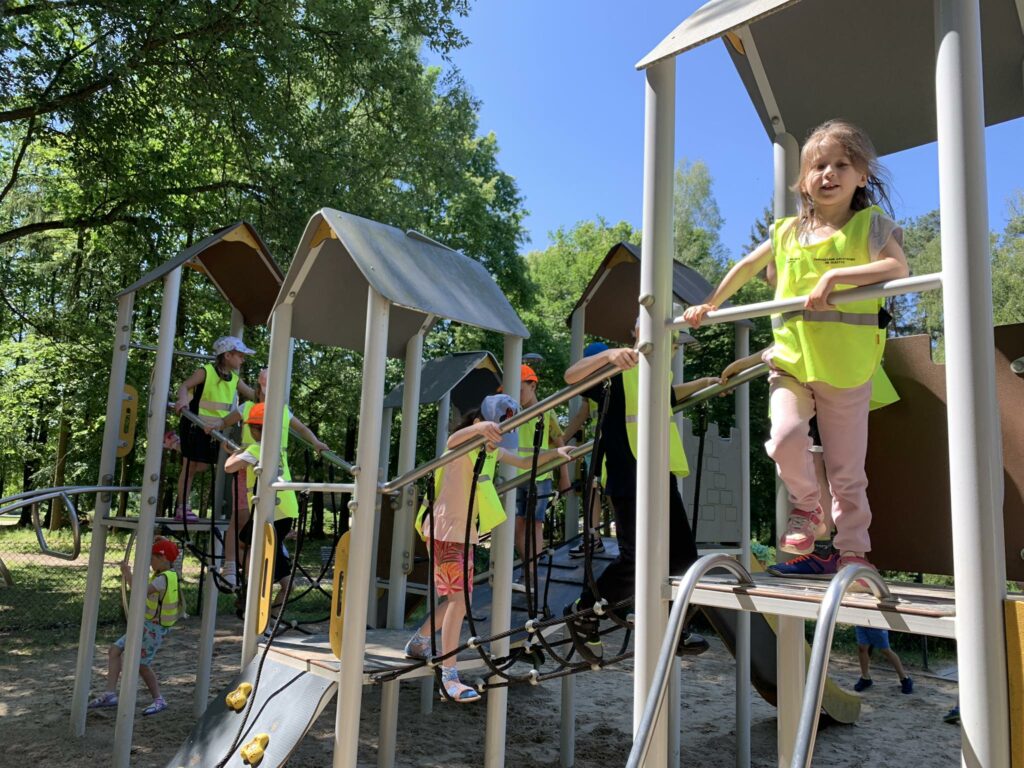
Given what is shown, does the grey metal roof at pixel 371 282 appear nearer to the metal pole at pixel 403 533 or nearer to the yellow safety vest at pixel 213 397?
the metal pole at pixel 403 533

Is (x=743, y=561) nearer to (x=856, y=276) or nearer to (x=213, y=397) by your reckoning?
(x=856, y=276)

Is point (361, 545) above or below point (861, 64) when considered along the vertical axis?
below

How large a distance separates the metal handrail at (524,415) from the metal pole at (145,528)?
8.14 ft

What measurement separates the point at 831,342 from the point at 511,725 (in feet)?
17.6

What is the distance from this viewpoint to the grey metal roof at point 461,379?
8.88 meters

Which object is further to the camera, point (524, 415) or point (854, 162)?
point (524, 415)

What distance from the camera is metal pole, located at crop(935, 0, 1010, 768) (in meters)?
1.65

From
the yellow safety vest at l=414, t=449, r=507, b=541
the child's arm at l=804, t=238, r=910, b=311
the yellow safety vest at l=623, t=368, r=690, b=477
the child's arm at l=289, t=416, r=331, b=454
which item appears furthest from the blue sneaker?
the child's arm at l=289, t=416, r=331, b=454

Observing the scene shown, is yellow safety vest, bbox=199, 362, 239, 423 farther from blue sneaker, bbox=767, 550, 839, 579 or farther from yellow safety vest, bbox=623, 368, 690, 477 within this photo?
blue sneaker, bbox=767, 550, 839, 579

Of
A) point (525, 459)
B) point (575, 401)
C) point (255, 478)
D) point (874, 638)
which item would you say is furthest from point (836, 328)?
point (874, 638)

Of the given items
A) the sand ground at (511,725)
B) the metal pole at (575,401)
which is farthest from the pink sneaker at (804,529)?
the sand ground at (511,725)

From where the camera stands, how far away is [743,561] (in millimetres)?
5391

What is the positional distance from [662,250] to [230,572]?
15.7ft

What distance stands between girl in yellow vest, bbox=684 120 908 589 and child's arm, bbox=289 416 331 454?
344 centimetres
